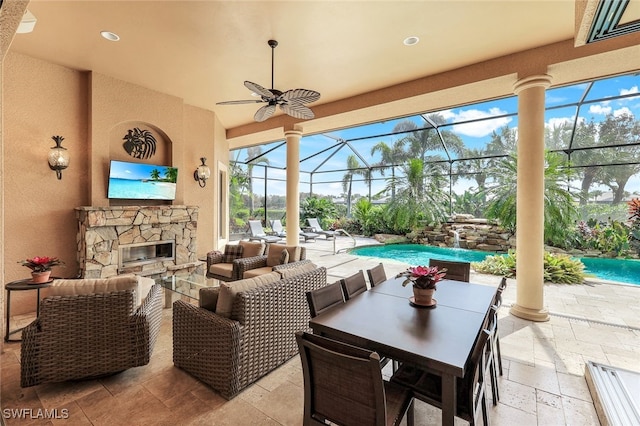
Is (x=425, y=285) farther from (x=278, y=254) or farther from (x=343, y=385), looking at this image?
(x=278, y=254)

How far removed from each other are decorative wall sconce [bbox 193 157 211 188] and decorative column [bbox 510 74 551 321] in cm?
566

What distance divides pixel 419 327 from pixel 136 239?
5.03m

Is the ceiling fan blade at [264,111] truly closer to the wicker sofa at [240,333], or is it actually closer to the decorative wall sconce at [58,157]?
the wicker sofa at [240,333]

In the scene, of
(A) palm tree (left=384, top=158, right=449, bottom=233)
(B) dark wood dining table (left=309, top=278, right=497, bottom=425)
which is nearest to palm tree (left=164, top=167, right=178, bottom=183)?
(B) dark wood dining table (left=309, top=278, right=497, bottom=425)

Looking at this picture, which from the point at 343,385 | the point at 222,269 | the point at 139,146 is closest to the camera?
the point at 343,385

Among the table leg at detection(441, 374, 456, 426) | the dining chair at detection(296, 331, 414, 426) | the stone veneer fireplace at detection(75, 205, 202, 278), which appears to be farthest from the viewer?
the stone veneer fireplace at detection(75, 205, 202, 278)

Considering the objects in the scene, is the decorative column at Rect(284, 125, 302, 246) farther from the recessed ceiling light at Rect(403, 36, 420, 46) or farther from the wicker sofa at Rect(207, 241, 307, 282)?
the recessed ceiling light at Rect(403, 36, 420, 46)

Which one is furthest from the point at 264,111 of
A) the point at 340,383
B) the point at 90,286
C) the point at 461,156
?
the point at 461,156

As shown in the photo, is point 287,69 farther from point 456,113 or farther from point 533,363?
point 456,113

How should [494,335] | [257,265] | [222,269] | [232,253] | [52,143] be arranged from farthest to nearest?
[232,253], [222,269], [257,265], [52,143], [494,335]

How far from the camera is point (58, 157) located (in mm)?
4102

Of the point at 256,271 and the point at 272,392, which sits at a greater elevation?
the point at 256,271

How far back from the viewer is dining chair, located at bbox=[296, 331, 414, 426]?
125 cm

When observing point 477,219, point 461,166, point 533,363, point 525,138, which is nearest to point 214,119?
point 525,138
